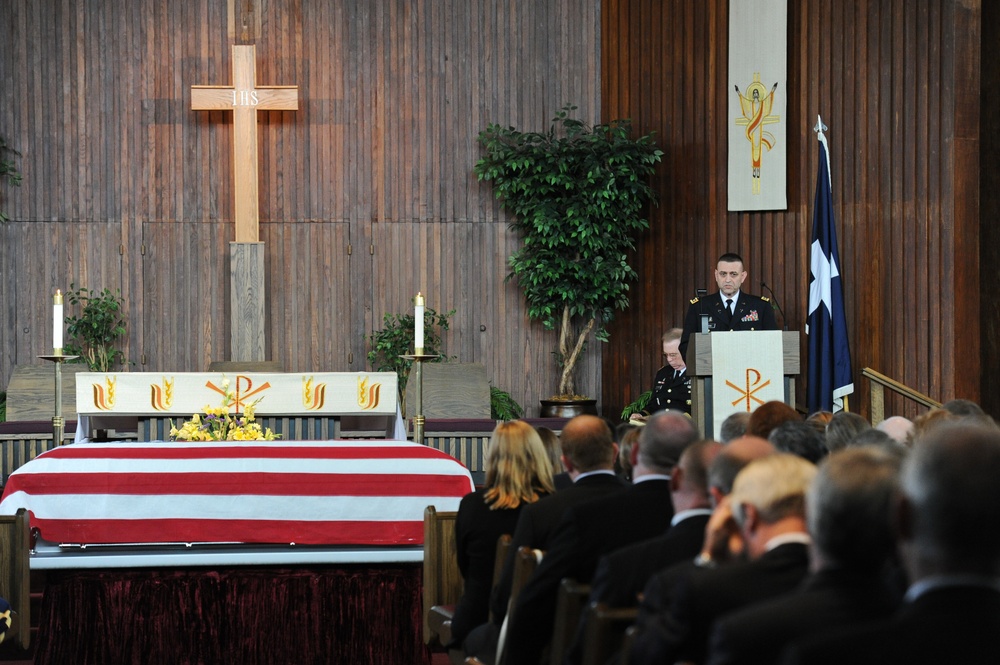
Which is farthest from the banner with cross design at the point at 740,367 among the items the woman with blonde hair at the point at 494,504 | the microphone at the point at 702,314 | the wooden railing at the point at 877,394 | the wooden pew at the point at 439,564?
the woman with blonde hair at the point at 494,504

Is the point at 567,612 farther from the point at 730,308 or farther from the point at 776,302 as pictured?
the point at 776,302

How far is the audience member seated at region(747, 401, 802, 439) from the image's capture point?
363 cm

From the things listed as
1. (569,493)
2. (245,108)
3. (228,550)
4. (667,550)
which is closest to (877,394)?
(228,550)

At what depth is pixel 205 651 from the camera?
4.61 m

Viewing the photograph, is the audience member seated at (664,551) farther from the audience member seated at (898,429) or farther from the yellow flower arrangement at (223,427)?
the yellow flower arrangement at (223,427)

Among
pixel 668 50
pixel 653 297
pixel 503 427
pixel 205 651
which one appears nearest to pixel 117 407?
pixel 205 651

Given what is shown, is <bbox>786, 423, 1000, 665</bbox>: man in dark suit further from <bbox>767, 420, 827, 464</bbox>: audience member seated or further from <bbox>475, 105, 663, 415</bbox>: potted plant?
<bbox>475, 105, 663, 415</bbox>: potted plant

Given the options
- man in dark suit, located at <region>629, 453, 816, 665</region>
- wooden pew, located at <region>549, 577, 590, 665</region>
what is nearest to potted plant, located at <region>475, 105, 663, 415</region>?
wooden pew, located at <region>549, 577, 590, 665</region>

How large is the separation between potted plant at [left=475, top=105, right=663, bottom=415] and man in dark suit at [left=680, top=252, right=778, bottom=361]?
1.96 meters

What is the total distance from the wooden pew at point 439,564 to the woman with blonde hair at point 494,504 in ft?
2.26

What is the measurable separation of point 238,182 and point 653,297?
3.35 meters

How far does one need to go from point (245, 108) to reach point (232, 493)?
4.90 m

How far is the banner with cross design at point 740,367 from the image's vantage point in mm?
5652

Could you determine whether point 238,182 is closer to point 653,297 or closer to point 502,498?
point 653,297
